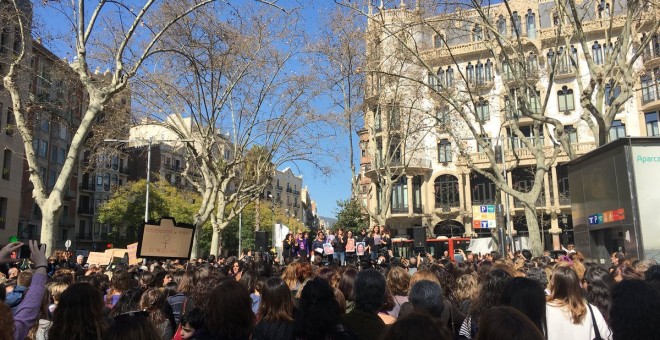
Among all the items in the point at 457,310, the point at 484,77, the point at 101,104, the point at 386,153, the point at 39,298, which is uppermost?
the point at 484,77

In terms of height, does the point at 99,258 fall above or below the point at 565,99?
below

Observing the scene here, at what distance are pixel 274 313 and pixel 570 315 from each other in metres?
2.53

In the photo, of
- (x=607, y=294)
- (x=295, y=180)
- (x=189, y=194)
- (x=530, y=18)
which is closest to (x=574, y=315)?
(x=607, y=294)

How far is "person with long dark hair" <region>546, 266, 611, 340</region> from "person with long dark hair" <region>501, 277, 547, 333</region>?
1.21 ft

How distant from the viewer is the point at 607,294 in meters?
5.20

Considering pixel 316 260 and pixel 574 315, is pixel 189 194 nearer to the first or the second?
pixel 316 260

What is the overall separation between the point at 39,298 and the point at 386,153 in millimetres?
25772

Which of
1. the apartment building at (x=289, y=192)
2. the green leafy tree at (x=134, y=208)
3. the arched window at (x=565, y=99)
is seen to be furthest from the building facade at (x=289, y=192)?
the arched window at (x=565, y=99)

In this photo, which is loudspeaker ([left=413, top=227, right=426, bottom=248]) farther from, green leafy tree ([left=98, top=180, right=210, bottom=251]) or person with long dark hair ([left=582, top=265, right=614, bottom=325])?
green leafy tree ([left=98, top=180, right=210, bottom=251])

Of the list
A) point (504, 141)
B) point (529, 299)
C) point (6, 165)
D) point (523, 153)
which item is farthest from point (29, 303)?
point (504, 141)

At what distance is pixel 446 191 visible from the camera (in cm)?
4669

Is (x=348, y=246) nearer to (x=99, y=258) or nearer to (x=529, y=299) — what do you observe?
(x=99, y=258)

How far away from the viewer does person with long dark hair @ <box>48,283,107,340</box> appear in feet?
11.1

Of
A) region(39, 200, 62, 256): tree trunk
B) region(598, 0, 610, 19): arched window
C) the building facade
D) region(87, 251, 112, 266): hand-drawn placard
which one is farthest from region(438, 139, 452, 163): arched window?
the building facade
